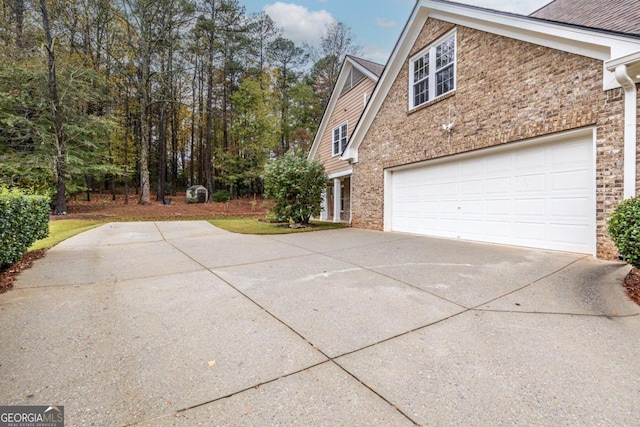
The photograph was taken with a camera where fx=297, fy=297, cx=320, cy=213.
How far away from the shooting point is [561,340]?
97.0 inches

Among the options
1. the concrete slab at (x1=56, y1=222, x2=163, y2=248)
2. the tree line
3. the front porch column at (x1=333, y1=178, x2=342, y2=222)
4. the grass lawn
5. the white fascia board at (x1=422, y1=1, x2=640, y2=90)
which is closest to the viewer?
the white fascia board at (x1=422, y1=1, x2=640, y2=90)

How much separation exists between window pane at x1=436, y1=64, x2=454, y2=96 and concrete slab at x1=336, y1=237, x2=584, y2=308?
413 centimetres

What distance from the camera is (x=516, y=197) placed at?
20.8 ft

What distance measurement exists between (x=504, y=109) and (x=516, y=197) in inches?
75.5

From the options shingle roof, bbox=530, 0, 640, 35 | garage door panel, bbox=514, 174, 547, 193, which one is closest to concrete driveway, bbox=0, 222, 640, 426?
garage door panel, bbox=514, 174, 547, 193

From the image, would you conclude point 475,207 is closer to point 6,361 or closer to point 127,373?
point 127,373

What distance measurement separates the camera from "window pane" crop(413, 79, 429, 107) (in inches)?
338

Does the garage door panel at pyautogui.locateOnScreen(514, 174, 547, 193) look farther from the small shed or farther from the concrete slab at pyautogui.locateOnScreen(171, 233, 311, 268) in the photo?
the small shed

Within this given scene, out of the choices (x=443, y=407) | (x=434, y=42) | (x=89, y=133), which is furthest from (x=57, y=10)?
(x=443, y=407)

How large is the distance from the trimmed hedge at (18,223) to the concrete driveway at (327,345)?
482 mm

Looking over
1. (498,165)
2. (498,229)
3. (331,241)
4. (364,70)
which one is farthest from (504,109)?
(364,70)

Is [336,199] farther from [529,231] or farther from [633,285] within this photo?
[633,285]

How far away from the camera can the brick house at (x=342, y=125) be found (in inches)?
516

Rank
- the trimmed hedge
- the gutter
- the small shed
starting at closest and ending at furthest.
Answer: the trimmed hedge < the gutter < the small shed
